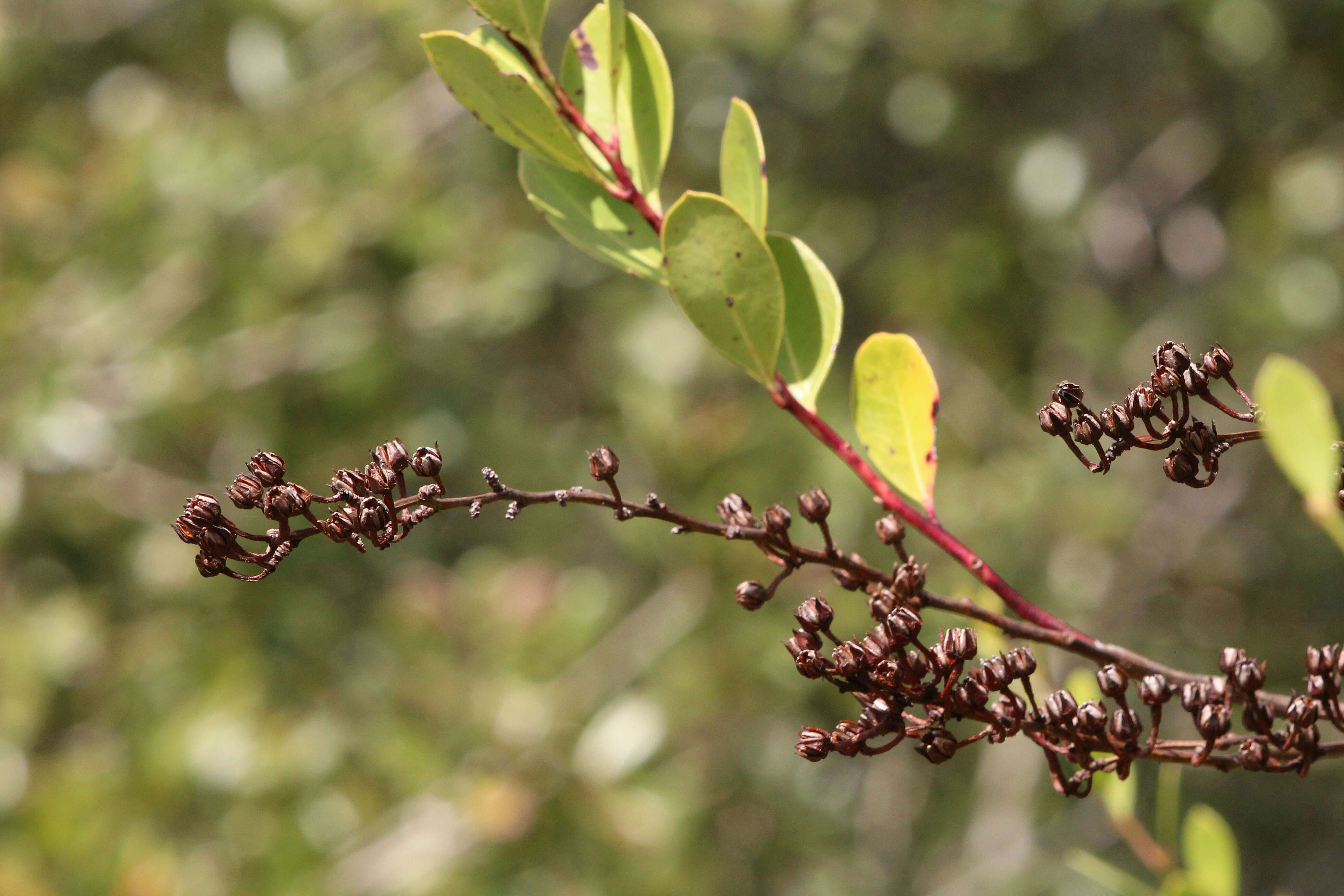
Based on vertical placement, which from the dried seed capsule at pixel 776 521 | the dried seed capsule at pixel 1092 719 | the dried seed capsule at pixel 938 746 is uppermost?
the dried seed capsule at pixel 776 521

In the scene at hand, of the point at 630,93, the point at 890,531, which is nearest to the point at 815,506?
the point at 890,531

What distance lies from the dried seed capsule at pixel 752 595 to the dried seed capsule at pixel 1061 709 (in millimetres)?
147

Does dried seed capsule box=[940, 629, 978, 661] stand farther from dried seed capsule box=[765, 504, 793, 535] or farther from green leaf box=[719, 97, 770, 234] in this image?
green leaf box=[719, 97, 770, 234]

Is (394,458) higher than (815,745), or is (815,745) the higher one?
(394,458)

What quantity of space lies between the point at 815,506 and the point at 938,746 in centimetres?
15

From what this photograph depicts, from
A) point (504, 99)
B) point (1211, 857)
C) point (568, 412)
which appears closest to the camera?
point (504, 99)

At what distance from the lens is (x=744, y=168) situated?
2.03 ft

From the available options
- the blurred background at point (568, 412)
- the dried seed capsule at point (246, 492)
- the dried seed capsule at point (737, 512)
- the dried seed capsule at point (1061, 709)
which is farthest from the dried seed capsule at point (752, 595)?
the blurred background at point (568, 412)

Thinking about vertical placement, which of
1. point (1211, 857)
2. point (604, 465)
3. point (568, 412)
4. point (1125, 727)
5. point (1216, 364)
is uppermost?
point (568, 412)

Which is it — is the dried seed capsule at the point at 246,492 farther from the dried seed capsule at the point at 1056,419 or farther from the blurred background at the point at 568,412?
the blurred background at the point at 568,412

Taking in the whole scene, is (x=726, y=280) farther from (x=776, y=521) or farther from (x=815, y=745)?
(x=815, y=745)

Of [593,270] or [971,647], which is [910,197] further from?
[971,647]

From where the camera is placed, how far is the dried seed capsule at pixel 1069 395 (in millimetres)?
583

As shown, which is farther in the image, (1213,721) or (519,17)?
(519,17)
